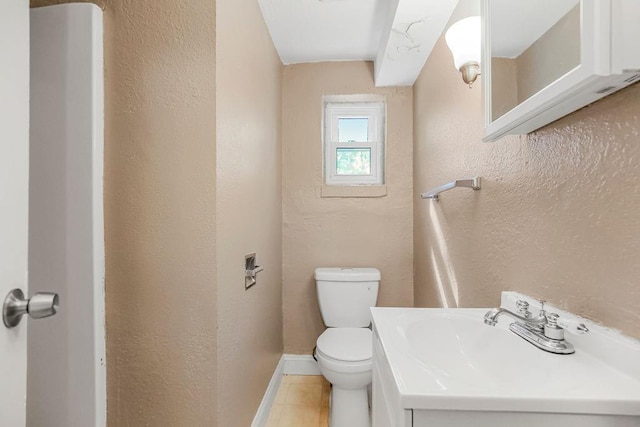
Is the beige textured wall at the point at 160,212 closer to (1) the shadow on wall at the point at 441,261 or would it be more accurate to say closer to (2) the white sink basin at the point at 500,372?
(2) the white sink basin at the point at 500,372

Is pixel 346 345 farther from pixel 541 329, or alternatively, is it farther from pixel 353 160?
pixel 353 160

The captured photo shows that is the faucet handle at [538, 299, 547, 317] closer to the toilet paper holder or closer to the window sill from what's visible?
the toilet paper holder

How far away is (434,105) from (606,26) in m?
1.21

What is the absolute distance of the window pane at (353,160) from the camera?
A: 7.81 ft

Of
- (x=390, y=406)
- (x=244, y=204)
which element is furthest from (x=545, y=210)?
(x=244, y=204)

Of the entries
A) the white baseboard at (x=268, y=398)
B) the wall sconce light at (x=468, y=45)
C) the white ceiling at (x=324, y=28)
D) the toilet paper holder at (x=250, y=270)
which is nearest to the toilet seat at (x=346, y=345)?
the white baseboard at (x=268, y=398)

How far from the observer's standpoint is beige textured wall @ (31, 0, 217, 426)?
3.66ft

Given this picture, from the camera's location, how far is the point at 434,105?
1.75 metres

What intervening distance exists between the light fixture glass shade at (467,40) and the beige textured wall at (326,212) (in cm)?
106

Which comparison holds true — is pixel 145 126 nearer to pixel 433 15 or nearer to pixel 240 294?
pixel 240 294

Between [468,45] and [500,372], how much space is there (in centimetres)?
108

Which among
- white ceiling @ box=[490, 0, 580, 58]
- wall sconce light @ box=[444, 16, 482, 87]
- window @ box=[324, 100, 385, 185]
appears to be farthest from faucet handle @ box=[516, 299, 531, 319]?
window @ box=[324, 100, 385, 185]

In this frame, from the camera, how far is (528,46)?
834 millimetres

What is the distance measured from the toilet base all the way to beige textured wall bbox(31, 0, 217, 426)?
74cm
